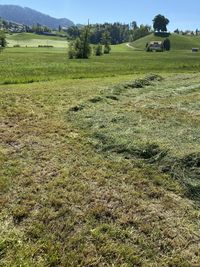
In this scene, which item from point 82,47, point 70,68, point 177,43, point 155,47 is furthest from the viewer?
point 177,43

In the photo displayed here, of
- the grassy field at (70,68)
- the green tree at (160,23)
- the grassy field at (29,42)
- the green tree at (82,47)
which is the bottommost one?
the grassy field at (70,68)

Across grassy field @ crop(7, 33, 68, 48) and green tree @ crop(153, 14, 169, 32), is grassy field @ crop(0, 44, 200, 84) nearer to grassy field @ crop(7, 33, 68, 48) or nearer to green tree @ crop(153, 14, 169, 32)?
grassy field @ crop(7, 33, 68, 48)

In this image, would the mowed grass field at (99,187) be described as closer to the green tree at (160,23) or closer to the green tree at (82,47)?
the green tree at (82,47)

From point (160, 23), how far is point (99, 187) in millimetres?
175594

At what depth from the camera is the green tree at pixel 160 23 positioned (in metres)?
171

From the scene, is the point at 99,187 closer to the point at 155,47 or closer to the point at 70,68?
the point at 70,68

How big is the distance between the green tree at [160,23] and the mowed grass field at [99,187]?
168310mm

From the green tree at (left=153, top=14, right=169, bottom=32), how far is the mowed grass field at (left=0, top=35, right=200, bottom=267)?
168m

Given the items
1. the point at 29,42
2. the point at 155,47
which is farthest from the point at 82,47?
the point at 29,42

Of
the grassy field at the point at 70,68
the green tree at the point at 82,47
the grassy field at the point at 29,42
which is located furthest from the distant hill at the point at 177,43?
the grassy field at the point at 70,68

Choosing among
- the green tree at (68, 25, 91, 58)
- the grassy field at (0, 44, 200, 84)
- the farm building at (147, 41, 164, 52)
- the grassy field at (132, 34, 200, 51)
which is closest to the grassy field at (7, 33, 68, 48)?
the grassy field at (132, 34, 200, 51)

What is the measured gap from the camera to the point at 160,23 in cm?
17188

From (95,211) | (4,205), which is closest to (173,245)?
(95,211)

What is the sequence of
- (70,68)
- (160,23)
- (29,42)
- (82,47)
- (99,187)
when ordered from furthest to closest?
(160,23)
(29,42)
(82,47)
(70,68)
(99,187)
